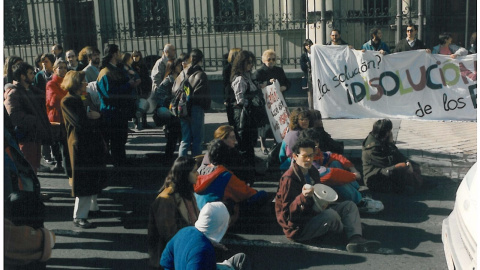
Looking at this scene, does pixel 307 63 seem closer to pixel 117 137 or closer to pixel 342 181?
pixel 117 137

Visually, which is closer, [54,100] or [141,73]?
[54,100]

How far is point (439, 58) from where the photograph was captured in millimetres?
10547

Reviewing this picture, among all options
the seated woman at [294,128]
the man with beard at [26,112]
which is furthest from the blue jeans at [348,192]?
the man with beard at [26,112]

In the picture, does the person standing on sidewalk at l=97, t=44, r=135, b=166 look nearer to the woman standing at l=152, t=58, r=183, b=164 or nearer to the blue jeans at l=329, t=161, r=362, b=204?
the woman standing at l=152, t=58, r=183, b=164

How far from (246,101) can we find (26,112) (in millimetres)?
2695

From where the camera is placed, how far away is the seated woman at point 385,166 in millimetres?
7211

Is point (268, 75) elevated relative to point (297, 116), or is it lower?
elevated

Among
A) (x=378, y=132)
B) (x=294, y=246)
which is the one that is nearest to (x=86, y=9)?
(x=378, y=132)

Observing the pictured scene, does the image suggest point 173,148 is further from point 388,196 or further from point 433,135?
point 433,135

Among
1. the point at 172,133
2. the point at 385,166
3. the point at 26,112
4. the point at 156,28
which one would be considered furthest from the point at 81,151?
the point at 156,28

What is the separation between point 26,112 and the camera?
7453 millimetres

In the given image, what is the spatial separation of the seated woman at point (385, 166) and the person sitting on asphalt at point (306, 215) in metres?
1.42

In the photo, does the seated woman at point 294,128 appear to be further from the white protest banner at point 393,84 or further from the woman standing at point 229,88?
the white protest banner at point 393,84

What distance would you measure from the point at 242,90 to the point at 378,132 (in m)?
1.90
